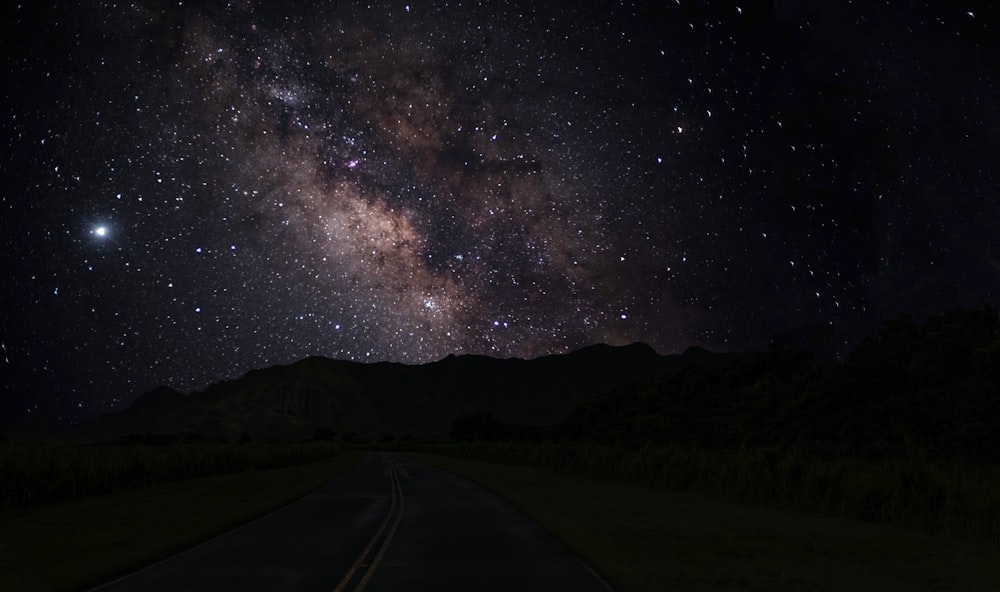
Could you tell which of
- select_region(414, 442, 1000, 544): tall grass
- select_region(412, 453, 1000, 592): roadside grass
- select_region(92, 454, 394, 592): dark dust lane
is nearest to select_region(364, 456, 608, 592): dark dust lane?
select_region(412, 453, 1000, 592): roadside grass

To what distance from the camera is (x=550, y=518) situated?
79.0ft

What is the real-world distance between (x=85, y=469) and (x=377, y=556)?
2470 cm

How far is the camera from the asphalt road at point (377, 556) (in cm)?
1324

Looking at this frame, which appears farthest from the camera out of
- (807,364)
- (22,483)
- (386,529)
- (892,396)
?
(807,364)

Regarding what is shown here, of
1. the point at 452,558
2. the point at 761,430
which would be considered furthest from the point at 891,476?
the point at 761,430

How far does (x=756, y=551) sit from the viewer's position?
16891 mm

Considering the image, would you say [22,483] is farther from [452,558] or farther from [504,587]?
[504,587]

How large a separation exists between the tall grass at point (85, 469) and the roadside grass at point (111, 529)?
2.89ft

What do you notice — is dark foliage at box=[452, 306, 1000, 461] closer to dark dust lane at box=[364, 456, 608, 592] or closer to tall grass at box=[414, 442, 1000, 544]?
tall grass at box=[414, 442, 1000, 544]

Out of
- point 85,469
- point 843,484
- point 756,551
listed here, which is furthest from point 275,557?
point 85,469

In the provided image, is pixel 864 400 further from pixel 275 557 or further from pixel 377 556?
pixel 275 557

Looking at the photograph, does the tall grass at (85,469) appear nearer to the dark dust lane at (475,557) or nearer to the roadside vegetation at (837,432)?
the dark dust lane at (475,557)

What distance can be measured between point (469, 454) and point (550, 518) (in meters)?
88.1

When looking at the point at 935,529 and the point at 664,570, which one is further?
the point at 935,529
